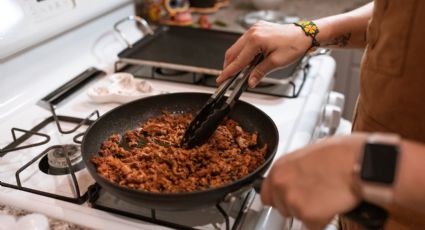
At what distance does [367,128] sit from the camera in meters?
0.70

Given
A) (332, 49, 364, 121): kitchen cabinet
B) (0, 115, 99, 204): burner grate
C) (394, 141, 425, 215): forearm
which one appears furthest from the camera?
(332, 49, 364, 121): kitchen cabinet

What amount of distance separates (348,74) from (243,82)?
876 mm

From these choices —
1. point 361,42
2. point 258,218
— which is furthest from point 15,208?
point 361,42

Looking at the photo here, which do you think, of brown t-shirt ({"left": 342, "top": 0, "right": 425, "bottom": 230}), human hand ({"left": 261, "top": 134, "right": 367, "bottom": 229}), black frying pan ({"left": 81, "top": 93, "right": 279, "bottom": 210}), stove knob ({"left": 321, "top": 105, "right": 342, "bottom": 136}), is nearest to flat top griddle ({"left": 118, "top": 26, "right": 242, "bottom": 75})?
black frying pan ({"left": 81, "top": 93, "right": 279, "bottom": 210})

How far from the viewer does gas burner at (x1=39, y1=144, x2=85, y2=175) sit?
0.75 metres

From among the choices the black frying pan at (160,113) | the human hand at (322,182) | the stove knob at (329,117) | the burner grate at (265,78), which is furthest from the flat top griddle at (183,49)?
the human hand at (322,182)

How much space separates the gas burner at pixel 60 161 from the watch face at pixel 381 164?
511 millimetres

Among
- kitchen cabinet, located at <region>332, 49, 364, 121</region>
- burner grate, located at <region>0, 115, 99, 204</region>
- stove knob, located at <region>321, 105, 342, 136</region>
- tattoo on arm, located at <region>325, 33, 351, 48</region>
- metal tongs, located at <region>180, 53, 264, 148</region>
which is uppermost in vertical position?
tattoo on arm, located at <region>325, 33, 351, 48</region>

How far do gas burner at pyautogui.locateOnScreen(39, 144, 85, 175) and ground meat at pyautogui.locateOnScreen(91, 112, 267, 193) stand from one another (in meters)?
0.05

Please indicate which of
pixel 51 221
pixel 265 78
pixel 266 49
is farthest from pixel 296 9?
pixel 51 221

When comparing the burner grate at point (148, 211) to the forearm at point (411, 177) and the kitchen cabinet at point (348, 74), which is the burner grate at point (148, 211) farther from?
the kitchen cabinet at point (348, 74)

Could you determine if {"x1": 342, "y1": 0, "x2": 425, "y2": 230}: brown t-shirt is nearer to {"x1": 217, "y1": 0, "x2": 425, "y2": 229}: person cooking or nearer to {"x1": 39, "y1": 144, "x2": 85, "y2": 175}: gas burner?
{"x1": 217, "y1": 0, "x2": 425, "y2": 229}: person cooking

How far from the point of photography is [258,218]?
2.15 ft

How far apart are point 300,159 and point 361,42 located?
1.68 ft
